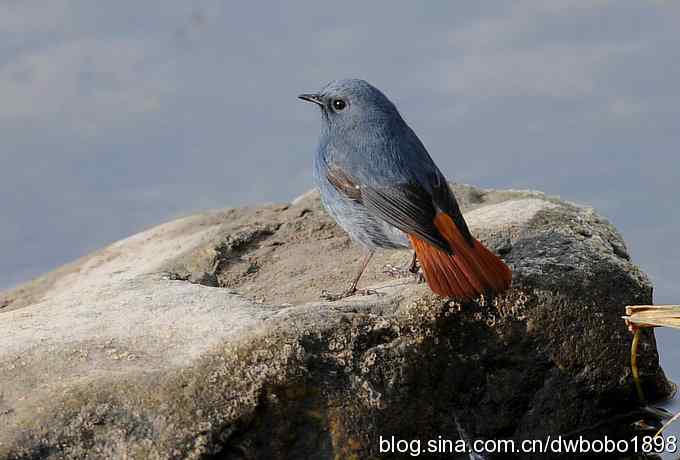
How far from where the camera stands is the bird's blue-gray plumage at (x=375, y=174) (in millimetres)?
4883

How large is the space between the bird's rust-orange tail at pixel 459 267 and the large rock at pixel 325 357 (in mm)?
66

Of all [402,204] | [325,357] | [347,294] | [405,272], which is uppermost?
[402,204]

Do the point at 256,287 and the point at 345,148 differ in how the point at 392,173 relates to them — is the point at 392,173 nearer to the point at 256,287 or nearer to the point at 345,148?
the point at 345,148

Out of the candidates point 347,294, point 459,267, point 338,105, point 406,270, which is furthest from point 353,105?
point 459,267

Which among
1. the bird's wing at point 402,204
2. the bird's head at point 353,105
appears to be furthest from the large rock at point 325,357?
the bird's head at point 353,105

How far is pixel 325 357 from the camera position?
4.32 m

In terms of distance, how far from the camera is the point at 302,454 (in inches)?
165

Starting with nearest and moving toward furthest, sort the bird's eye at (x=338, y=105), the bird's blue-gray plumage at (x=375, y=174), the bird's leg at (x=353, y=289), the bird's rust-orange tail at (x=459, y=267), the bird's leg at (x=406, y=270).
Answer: the bird's rust-orange tail at (x=459, y=267), the bird's blue-gray plumage at (x=375, y=174), the bird's leg at (x=353, y=289), the bird's leg at (x=406, y=270), the bird's eye at (x=338, y=105)

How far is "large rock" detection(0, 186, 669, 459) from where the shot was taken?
13.1 ft

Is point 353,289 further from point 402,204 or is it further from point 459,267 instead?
point 459,267

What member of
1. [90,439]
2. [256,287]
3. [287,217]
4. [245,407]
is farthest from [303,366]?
[287,217]

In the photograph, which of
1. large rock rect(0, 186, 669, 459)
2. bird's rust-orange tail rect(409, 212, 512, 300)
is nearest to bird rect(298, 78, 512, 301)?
bird's rust-orange tail rect(409, 212, 512, 300)

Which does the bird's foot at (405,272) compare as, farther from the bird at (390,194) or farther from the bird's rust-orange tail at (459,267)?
the bird's rust-orange tail at (459,267)

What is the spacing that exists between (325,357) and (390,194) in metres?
0.90
